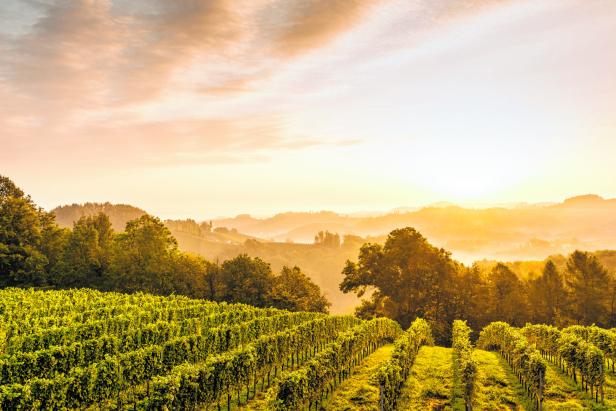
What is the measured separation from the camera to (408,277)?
63469 millimetres

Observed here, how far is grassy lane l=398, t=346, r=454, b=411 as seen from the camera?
66.1 feet

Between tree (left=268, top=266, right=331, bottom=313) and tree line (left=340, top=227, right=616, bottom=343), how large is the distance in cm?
687

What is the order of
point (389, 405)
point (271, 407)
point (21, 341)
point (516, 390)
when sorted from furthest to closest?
point (21, 341) < point (516, 390) < point (389, 405) < point (271, 407)

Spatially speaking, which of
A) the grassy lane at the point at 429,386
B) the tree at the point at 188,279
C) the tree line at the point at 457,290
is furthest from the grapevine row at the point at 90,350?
the tree at the point at 188,279

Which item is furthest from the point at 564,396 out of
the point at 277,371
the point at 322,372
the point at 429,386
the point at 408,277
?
the point at 408,277

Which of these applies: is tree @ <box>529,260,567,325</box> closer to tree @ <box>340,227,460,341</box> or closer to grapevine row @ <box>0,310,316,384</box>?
tree @ <box>340,227,460,341</box>

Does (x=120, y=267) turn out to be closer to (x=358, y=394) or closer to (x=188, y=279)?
(x=188, y=279)

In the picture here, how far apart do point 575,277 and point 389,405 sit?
6779cm

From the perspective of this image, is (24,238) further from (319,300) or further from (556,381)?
(556,381)

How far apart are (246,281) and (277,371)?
45.3m

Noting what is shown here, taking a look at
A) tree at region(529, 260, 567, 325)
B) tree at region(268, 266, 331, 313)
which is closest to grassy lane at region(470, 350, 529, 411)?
tree at region(268, 266, 331, 313)

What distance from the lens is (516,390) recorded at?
904 inches

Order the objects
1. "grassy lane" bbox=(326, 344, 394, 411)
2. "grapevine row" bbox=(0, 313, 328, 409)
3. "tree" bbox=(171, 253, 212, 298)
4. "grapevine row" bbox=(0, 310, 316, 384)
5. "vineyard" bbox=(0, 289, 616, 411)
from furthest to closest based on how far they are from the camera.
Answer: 1. "tree" bbox=(171, 253, 212, 298)
2. "grapevine row" bbox=(0, 310, 316, 384)
3. "grassy lane" bbox=(326, 344, 394, 411)
4. "vineyard" bbox=(0, 289, 616, 411)
5. "grapevine row" bbox=(0, 313, 328, 409)

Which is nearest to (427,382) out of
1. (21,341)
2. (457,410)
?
(457,410)
